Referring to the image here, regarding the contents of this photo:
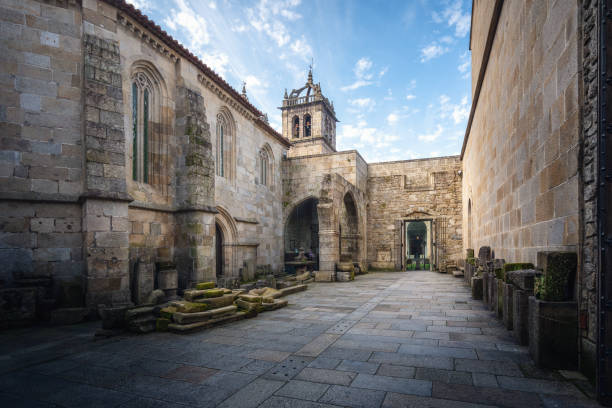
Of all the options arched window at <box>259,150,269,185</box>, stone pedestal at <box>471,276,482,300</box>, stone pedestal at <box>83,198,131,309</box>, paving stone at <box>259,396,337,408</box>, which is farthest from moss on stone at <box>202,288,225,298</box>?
arched window at <box>259,150,269,185</box>

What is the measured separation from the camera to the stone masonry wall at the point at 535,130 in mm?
3272

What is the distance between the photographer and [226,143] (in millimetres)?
13070

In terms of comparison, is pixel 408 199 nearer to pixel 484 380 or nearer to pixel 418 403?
pixel 484 380

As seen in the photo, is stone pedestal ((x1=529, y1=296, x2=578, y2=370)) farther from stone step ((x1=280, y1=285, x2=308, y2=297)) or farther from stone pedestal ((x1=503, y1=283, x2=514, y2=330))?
stone step ((x1=280, y1=285, x2=308, y2=297))

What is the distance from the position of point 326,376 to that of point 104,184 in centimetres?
600

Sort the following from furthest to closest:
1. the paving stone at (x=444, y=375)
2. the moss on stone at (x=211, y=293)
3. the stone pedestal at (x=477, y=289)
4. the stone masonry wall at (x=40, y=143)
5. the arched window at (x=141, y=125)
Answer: the arched window at (x=141, y=125)
the stone pedestal at (x=477, y=289)
the stone masonry wall at (x=40, y=143)
the moss on stone at (x=211, y=293)
the paving stone at (x=444, y=375)

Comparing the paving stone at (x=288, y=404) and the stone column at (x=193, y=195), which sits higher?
the stone column at (x=193, y=195)

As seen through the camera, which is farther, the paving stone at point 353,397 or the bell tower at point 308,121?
the bell tower at point 308,121

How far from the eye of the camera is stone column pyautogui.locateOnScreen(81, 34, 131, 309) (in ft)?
22.1

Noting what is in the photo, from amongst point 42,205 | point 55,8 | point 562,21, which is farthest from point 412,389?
point 55,8

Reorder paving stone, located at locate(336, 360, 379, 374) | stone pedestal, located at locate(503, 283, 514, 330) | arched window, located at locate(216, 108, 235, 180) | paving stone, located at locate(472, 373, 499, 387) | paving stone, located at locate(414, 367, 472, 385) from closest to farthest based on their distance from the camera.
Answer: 1. paving stone, located at locate(472, 373, 499, 387)
2. paving stone, located at locate(414, 367, 472, 385)
3. paving stone, located at locate(336, 360, 379, 374)
4. stone pedestal, located at locate(503, 283, 514, 330)
5. arched window, located at locate(216, 108, 235, 180)

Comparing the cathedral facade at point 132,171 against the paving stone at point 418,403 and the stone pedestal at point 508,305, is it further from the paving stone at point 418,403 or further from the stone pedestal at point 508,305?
the stone pedestal at point 508,305

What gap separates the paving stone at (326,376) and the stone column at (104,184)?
16.7 ft

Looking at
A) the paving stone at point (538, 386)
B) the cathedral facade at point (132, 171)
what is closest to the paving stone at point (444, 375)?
the paving stone at point (538, 386)
